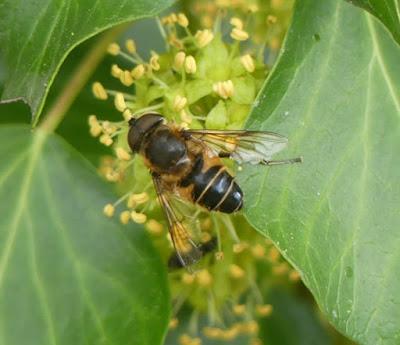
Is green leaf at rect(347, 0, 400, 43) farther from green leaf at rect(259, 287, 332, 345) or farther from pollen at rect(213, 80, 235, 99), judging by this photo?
green leaf at rect(259, 287, 332, 345)

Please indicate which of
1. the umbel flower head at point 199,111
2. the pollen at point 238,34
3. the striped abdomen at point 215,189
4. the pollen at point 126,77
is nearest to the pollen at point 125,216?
the umbel flower head at point 199,111

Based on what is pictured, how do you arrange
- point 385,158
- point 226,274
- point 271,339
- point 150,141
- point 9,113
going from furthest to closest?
1. point 271,339
2. point 9,113
3. point 226,274
4. point 150,141
5. point 385,158

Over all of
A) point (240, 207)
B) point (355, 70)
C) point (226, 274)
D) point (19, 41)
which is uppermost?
point (19, 41)

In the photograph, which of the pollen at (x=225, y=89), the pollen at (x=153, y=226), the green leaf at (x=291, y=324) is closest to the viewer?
the pollen at (x=225, y=89)

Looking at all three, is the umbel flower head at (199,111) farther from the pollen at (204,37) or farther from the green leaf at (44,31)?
the green leaf at (44,31)

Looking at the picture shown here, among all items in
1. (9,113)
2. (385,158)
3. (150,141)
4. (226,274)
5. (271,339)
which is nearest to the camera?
(385,158)

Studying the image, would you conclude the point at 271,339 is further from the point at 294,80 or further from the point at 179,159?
the point at 294,80

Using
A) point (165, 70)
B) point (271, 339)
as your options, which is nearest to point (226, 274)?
point (165, 70)
